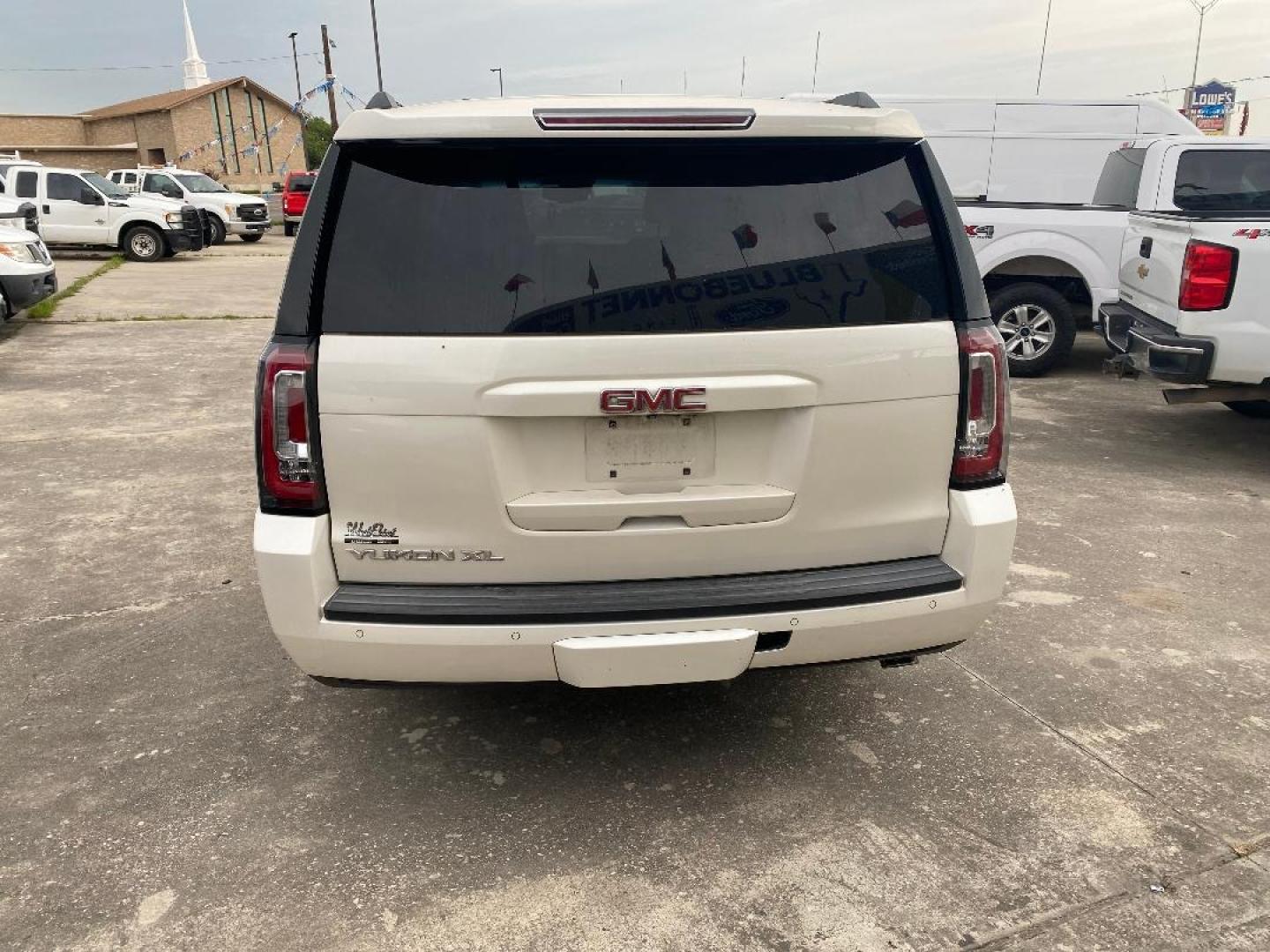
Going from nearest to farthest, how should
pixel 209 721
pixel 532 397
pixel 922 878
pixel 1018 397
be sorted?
pixel 532 397 → pixel 922 878 → pixel 209 721 → pixel 1018 397

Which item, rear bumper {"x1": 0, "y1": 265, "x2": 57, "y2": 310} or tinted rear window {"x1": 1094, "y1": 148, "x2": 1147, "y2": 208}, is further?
rear bumper {"x1": 0, "y1": 265, "x2": 57, "y2": 310}

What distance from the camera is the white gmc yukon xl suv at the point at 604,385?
2381mm

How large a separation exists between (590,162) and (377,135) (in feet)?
1.74

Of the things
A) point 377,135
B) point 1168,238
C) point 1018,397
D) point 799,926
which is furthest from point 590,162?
point 1018,397

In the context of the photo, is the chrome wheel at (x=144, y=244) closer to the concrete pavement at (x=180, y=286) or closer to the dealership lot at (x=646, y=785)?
the concrete pavement at (x=180, y=286)

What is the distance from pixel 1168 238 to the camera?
6.09 m

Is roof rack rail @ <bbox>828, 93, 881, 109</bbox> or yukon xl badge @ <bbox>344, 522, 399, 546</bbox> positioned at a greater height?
roof rack rail @ <bbox>828, 93, 881, 109</bbox>

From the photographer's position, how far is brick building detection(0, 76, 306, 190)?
5450 cm

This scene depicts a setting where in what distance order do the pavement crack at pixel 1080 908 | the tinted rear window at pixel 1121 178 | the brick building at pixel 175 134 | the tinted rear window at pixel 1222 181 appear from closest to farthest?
the pavement crack at pixel 1080 908 < the tinted rear window at pixel 1222 181 < the tinted rear window at pixel 1121 178 < the brick building at pixel 175 134

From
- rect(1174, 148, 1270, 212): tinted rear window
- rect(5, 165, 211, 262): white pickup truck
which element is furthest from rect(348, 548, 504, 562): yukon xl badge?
rect(5, 165, 211, 262): white pickup truck

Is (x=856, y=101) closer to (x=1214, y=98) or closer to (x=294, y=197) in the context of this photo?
(x=294, y=197)

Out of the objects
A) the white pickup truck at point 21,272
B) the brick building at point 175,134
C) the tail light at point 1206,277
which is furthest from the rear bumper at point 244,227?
the brick building at point 175,134

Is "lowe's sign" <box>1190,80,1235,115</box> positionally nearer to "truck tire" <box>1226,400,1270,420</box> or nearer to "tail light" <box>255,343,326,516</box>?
"truck tire" <box>1226,400,1270,420</box>

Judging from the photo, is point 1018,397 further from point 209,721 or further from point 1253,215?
point 209,721
